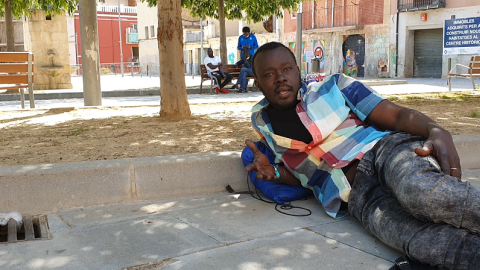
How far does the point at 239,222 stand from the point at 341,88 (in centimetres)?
103

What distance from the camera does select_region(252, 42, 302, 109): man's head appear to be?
10.1ft

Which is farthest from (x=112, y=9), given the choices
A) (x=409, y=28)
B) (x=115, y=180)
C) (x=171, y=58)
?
(x=115, y=180)

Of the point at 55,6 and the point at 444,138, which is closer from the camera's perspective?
the point at 444,138

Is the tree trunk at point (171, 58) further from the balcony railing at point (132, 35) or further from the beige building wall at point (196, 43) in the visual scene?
the balcony railing at point (132, 35)

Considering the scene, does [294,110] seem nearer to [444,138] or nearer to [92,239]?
[444,138]

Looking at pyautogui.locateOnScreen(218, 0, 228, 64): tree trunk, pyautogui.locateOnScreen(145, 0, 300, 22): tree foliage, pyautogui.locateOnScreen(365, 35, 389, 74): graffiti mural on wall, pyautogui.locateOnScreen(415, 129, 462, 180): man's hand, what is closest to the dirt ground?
pyautogui.locateOnScreen(415, 129, 462, 180): man's hand

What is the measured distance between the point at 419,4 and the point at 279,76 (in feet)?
86.5

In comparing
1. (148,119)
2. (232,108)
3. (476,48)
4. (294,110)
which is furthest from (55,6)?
(476,48)

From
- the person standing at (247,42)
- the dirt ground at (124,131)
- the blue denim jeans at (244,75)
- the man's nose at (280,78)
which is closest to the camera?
the man's nose at (280,78)

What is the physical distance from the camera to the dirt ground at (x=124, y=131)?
4211mm

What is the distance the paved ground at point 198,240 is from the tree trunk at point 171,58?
2.85m

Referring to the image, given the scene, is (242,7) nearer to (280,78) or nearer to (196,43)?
(280,78)

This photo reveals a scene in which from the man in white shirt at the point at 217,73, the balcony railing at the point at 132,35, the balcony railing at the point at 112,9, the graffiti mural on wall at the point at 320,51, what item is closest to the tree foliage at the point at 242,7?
the man in white shirt at the point at 217,73

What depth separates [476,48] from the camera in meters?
21.8
